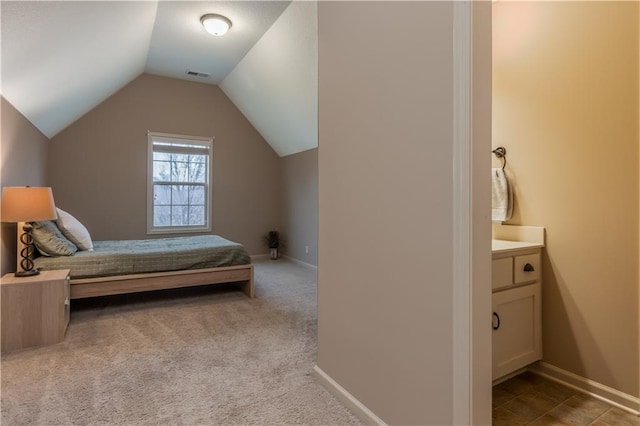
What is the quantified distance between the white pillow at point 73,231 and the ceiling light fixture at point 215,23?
2376mm

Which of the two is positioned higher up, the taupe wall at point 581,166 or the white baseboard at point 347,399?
the taupe wall at point 581,166

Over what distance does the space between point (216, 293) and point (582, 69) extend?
12.1ft

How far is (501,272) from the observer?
1792mm

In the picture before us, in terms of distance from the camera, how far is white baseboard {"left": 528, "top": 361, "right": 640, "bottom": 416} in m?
1.71

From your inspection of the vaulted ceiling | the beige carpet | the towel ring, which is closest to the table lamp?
the beige carpet

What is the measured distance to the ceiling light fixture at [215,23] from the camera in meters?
3.47

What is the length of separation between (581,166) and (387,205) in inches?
50.7

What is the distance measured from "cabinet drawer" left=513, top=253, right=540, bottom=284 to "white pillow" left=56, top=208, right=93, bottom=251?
12.1 feet

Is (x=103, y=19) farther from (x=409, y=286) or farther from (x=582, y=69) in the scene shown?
(x=582, y=69)

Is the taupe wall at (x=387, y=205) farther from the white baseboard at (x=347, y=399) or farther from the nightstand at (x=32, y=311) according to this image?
the nightstand at (x=32, y=311)

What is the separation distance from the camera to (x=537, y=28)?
2105 millimetres

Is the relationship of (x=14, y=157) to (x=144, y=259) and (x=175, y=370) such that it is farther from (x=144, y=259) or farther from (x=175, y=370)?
(x=175, y=370)

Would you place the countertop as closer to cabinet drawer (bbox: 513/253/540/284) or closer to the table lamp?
cabinet drawer (bbox: 513/253/540/284)

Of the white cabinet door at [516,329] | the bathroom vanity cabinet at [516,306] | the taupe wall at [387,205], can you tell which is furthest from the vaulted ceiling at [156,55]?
the white cabinet door at [516,329]
